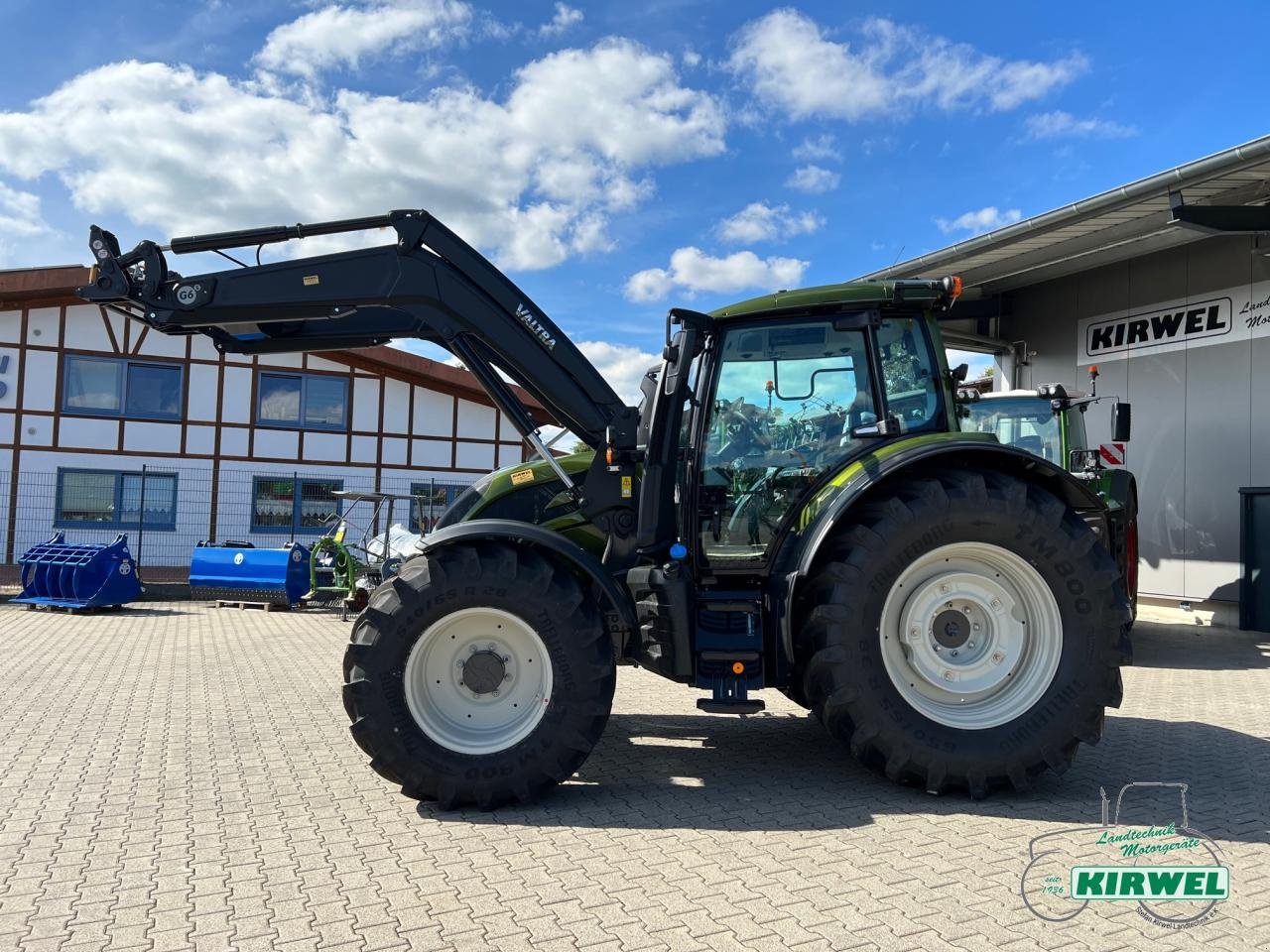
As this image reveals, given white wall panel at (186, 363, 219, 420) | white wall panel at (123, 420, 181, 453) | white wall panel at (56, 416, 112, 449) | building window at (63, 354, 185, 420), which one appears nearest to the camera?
white wall panel at (56, 416, 112, 449)

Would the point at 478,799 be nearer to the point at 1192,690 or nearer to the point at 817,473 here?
the point at 817,473

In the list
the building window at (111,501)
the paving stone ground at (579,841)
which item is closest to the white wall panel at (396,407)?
the building window at (111,501)

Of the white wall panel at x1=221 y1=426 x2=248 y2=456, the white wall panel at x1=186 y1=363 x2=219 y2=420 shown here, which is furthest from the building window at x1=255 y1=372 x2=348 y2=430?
the white wall panel at x1=186 y1=363 x2=219 y2=420

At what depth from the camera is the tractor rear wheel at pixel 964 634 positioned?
4.15 metres

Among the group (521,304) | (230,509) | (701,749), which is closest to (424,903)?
(701,749)

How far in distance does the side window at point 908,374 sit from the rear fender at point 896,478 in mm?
276

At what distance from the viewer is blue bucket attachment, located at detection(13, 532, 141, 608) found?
42.2ft

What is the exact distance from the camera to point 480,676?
4297mm

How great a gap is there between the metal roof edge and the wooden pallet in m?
10.2

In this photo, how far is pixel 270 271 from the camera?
4766mm

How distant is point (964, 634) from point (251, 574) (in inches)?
485

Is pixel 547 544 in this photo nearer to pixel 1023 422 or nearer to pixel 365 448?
pixel 1023 422

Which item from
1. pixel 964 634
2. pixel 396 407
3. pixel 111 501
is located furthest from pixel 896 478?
pixel 111 501

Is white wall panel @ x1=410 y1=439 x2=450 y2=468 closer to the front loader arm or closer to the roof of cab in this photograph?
the front loader arm
